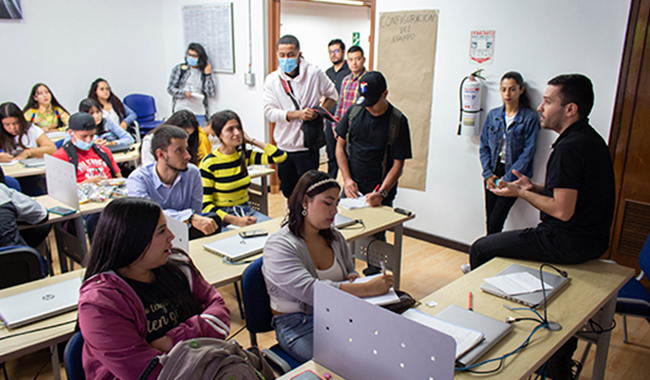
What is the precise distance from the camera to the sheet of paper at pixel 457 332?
148 centimetres

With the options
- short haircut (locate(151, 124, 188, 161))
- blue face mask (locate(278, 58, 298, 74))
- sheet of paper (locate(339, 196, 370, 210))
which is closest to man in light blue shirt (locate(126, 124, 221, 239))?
short haircut (locate(151, 124, 188, 161))

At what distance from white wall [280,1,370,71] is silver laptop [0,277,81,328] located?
549 centimetres

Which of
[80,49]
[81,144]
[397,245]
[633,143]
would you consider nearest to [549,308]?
[397,245]

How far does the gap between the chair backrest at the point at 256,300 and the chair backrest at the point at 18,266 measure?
45.5 inches

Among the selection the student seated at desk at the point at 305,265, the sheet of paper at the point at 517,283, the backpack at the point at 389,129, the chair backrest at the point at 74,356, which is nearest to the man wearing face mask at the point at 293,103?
the backpack at the point at 389,129

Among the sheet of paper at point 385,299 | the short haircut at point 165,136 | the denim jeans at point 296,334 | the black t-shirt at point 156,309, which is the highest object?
the short haircut at point 165,136

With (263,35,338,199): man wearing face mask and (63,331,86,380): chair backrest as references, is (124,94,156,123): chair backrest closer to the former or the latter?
(263,35,338,199): man wearing face mask

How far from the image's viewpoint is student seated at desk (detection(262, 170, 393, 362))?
1760mm

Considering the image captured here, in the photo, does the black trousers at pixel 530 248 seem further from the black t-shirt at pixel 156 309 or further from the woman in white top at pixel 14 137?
the woman in white top at pixel 14 137

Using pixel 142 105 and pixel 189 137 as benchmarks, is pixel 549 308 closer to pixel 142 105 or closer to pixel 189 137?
pixel 189 137

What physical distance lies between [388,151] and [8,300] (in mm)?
2333

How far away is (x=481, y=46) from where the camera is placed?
147 inches

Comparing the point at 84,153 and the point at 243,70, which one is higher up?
the point at 243,70

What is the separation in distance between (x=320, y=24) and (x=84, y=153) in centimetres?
471
